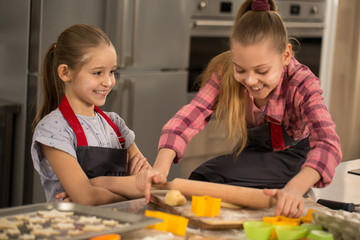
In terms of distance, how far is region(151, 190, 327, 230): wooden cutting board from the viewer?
1.17 m

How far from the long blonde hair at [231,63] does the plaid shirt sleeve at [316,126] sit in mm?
125

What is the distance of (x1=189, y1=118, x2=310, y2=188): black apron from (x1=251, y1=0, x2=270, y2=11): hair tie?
326 millimetres

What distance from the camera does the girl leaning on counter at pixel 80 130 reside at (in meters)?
1.46

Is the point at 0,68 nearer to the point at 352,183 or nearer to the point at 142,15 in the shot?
the point at 142,15

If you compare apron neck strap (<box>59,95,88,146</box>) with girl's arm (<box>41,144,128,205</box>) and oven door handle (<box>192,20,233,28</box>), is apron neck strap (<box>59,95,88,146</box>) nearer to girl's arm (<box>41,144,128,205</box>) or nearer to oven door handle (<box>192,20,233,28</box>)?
girl's arm (<box>41,144,128,205</box>)

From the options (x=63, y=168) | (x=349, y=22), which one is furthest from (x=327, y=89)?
(x=63, y=168)

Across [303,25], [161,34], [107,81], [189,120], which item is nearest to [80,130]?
[107,81]

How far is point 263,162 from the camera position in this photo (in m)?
1.69

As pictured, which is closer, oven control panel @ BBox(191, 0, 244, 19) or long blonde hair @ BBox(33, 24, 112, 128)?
long blonde hair @ BBox(33, 24, 112, 128)

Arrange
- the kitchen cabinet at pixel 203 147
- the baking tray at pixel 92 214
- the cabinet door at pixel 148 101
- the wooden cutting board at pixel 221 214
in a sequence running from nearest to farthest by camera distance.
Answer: the baking tray at pixel 92 214 < the wooden cutting board at pixel 221 214 < the cabinet door at pixel 148 101 < the kitchen cabinet at pixel 203 147

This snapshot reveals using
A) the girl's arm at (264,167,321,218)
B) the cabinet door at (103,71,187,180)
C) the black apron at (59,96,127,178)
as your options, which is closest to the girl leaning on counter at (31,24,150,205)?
the black apron at (59,96,127,178)

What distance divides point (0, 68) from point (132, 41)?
0.65 meters

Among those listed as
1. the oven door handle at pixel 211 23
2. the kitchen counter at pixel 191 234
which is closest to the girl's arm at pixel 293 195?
the kitchen counter at pixel 191 234

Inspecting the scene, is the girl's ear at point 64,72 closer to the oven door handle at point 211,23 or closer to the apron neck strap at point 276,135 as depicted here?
the apron neck strap at point 276,135
